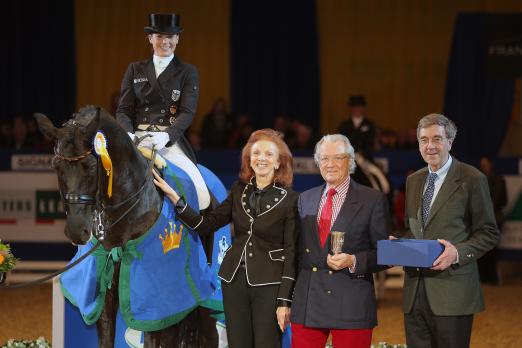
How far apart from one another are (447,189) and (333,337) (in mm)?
769

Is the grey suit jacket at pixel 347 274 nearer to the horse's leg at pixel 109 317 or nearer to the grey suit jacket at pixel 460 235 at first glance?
the grey suit jacket at pixel 460 235

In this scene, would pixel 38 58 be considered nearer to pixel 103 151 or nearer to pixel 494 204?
pixel 494 204

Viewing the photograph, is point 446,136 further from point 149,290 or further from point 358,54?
point 358,54

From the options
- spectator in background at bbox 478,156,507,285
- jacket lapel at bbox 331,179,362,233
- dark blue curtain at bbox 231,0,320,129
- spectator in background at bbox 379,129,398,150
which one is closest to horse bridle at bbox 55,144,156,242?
jacket lapel at bbox 331,179,362,233

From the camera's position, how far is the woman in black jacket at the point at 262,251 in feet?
13.6

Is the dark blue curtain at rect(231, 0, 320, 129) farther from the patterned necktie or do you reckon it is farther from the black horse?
the patterned necktie

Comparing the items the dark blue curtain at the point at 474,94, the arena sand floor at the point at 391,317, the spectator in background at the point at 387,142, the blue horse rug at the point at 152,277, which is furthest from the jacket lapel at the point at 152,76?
the spectator in background at the point at 387,142

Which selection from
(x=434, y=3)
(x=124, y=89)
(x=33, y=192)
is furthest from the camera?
(x=434, y=3)

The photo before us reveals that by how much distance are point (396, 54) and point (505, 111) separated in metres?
2.92

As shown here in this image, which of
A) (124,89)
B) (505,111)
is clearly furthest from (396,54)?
(124,89)

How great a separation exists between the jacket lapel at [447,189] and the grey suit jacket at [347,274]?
19cm

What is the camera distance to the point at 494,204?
998cm

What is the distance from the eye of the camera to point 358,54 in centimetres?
1411

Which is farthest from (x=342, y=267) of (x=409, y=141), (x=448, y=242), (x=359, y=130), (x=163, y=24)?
(x=409, y=141)
